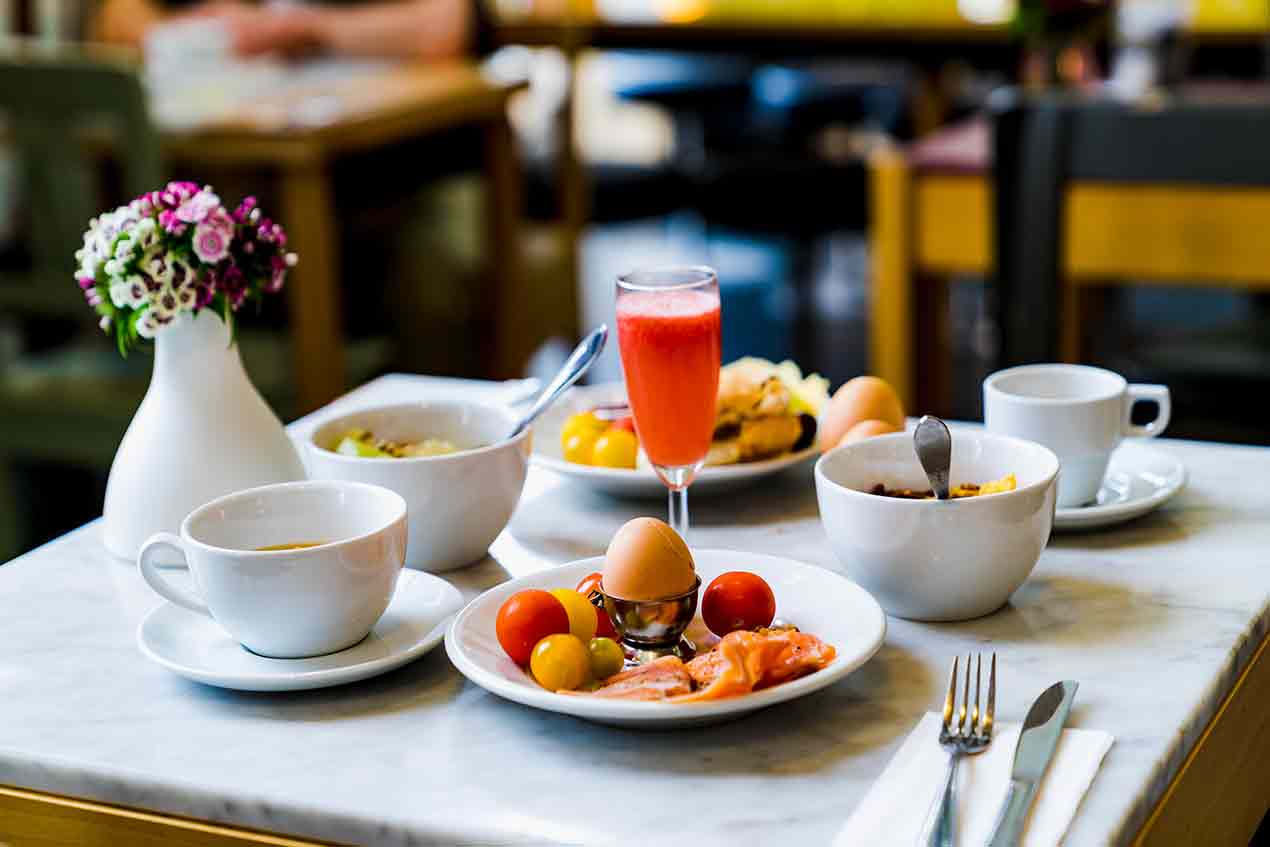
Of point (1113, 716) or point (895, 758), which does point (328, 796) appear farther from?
point (1113, 716)

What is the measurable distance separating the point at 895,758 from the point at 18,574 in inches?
27.4

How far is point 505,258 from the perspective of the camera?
12.7 ft

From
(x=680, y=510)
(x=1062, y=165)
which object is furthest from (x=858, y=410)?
(x=1062, y=165)

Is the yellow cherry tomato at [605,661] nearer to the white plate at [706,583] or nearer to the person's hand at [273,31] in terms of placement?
the white plate at [706,583]

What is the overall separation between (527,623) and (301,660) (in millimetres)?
149

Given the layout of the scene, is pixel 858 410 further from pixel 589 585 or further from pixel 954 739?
pixel 954 739

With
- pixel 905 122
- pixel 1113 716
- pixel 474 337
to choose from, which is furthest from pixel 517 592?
pixel 905 122

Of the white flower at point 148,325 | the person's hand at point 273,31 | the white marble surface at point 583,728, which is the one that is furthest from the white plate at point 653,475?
the person's hand at point 273,31

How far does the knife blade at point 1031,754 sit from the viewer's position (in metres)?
0.78

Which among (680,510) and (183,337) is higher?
(183,337)

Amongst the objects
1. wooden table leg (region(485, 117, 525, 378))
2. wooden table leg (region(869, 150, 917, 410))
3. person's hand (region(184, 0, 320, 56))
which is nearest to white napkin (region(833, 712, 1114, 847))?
wooden table leg (region(869, 150, 917, 410))

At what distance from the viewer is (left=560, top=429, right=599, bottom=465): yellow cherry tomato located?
4.31 feet

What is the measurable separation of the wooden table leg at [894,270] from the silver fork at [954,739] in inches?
71.4

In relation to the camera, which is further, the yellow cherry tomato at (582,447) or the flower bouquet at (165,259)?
the yellow cherry tomato at (582,447)
